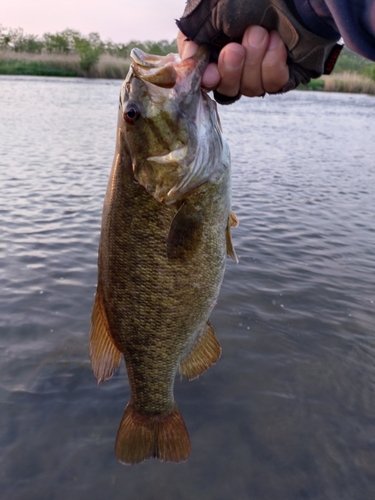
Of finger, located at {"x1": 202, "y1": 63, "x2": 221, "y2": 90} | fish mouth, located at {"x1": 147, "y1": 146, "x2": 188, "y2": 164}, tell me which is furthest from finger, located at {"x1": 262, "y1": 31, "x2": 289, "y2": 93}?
fish mouth, located at {"x1": 147, "y1": 146, "x2": 188, "y2": 164}

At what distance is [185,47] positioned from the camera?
6.94 ft

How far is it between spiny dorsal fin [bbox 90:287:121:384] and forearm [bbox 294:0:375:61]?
1.70m

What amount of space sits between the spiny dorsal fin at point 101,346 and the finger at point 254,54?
136cm

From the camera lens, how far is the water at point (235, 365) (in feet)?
12.2

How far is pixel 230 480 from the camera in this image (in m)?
3.71

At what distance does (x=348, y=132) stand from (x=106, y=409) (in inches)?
821

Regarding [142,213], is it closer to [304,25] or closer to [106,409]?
[304,25]

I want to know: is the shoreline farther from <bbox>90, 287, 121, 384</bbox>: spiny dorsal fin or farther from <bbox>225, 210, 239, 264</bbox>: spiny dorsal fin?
<bbox>90, 287, 121, 384</bbox>: spiny dorsal fin

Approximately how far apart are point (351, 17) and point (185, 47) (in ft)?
2.61

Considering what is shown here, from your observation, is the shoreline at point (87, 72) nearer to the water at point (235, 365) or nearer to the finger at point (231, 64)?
the water at point (235, 365)

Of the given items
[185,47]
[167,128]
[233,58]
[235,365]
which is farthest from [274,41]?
[235,365]

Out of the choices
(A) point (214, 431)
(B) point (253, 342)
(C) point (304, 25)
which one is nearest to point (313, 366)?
(B) point (253, 342)

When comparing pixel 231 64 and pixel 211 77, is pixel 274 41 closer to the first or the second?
pixel 231 64

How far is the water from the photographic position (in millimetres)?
3729
